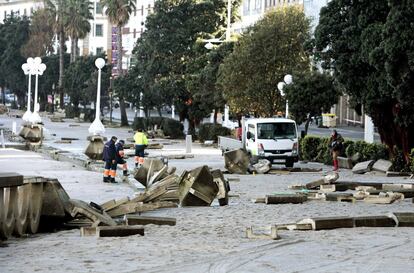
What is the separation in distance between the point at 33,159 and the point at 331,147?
13.2m

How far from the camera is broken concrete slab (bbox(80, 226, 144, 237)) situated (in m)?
16.8

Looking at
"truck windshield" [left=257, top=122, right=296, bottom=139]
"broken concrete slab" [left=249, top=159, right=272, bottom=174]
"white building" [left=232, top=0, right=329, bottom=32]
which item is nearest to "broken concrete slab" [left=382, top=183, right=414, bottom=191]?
"broken concrete slab" [left=249, top=159, right=272, bottom=174]

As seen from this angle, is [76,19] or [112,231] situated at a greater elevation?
[76,19]

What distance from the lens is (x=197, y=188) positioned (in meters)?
23.3

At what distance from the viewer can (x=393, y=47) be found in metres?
29.9

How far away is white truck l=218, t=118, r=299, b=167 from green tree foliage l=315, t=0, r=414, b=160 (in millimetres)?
4577

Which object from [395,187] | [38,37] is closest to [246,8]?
[38,37]

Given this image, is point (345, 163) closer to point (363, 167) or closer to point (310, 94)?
point (363, 167)

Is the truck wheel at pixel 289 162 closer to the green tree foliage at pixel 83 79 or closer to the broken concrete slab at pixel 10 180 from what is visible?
the broken concrete slab at pixel 10 180

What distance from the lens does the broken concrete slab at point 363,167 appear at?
3566 centimetres

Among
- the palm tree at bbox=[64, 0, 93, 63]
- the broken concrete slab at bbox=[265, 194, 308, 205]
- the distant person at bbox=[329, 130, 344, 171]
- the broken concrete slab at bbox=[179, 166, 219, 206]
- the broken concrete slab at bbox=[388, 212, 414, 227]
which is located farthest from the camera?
the palm tree at bbox=[64, 0, 93, 63]

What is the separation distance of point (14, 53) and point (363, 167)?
4065 inches

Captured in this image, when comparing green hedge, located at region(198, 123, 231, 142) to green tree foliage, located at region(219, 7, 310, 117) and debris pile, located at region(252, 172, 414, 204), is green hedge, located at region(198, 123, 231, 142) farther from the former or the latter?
debris pile, located at region(252, 172, 414, 204)

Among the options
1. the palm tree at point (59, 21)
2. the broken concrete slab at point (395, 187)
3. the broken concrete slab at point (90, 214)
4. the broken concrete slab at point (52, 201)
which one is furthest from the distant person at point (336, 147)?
the palm tree at point (59, 21)
